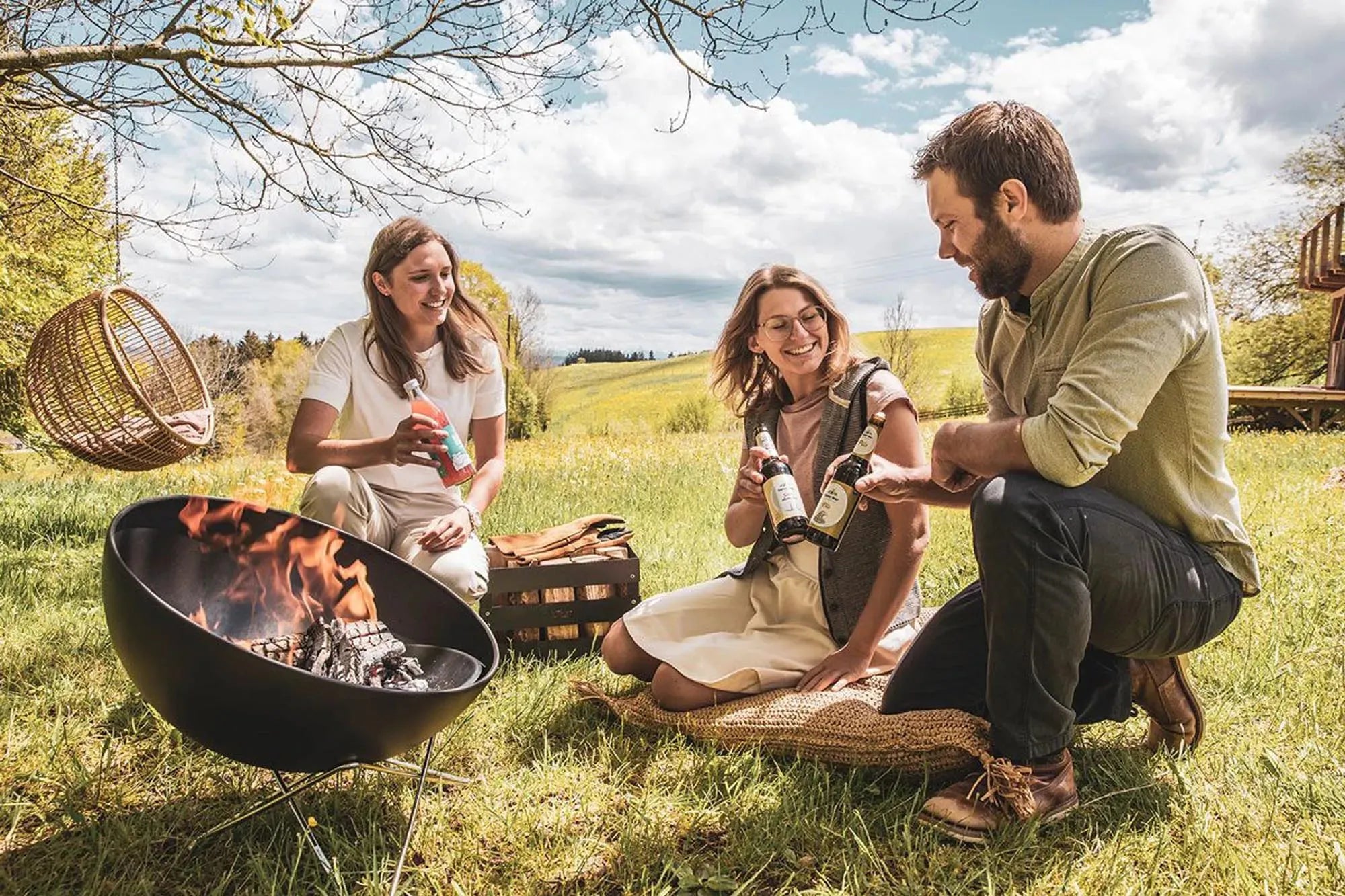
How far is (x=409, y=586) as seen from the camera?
274 cm

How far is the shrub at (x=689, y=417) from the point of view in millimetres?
29747

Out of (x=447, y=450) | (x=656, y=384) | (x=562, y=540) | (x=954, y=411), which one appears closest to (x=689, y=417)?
(x=954, y=411)

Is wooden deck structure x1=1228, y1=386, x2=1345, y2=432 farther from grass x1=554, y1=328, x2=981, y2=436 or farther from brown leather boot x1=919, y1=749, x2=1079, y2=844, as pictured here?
brown leather boot x1=919, y1=749, x2=1079, y2=844

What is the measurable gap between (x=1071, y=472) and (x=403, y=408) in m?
2.69

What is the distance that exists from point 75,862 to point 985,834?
236 centimetres

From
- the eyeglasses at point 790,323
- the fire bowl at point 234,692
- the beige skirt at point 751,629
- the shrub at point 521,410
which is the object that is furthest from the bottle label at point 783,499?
the shrub at point 521,410

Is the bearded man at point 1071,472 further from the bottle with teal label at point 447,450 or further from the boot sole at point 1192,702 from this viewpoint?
the bottle with teal label at point 447,450

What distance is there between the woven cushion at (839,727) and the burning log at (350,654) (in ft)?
3.19

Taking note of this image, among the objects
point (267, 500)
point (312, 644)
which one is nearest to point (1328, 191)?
point (267, 500)

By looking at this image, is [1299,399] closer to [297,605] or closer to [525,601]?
[525,601]

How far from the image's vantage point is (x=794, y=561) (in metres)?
3.42

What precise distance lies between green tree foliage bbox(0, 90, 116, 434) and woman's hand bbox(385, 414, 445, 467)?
5817 millimetres

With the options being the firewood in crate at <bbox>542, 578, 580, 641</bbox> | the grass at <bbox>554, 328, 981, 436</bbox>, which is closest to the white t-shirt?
the firewood in crate at <bbox>542, 578, 580, 641</bbox>

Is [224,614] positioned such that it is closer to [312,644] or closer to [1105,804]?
[312,644]
